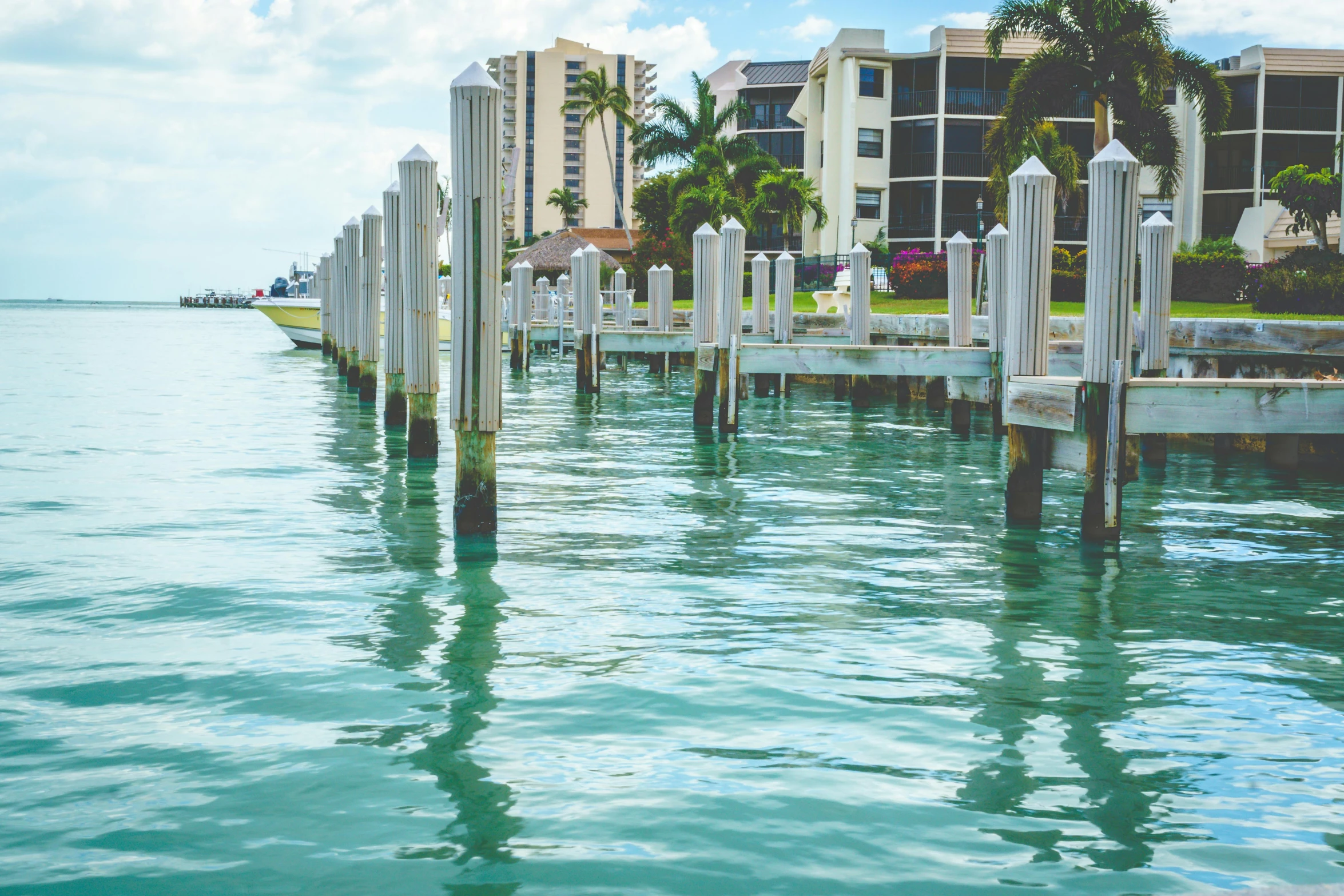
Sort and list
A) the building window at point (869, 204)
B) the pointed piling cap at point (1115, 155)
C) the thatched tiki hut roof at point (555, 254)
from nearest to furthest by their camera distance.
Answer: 1. the pointed piling cap at point (1115, 155)
2. the building window at point (869, 204)
3. the thatched tiki hut roof at point (555, 254)

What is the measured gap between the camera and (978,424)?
18.4 m

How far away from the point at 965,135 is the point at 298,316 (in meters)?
28.3

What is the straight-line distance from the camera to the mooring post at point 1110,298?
325 inches

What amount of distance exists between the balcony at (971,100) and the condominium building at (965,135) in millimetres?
47

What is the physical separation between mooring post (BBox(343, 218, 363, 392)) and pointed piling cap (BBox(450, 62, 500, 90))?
12.0 meters

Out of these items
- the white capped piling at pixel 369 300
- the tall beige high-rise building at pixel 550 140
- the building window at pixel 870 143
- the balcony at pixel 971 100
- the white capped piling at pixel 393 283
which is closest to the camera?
the white capped piling at pixel 393 283

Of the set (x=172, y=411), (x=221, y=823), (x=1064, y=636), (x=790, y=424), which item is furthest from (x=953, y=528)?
(x=172, y=411)

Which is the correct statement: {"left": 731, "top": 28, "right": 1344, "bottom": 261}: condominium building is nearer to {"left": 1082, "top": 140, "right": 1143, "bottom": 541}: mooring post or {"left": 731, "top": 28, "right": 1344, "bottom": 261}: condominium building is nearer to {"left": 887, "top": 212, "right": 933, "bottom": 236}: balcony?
{"left": 887, "top": 212, "right": 933, "bottom": 236}: balcony

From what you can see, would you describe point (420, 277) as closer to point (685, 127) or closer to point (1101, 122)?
point (1101, 122)

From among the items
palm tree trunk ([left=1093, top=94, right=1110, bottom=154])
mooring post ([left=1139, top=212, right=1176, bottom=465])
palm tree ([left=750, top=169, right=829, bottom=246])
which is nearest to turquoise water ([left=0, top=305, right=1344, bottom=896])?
mooring post ([left=1139, top=212, right=1176, bottom=465])

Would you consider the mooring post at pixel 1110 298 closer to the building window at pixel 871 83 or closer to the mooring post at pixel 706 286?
the mooring post at pixel 706 286

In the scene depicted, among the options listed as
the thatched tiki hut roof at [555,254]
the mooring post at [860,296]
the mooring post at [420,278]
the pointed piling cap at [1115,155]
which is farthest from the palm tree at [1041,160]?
the pointed piling cap at [1115,155]

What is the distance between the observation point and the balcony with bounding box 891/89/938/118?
176 feet

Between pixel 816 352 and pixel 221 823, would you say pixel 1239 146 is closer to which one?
pixel 816 352
